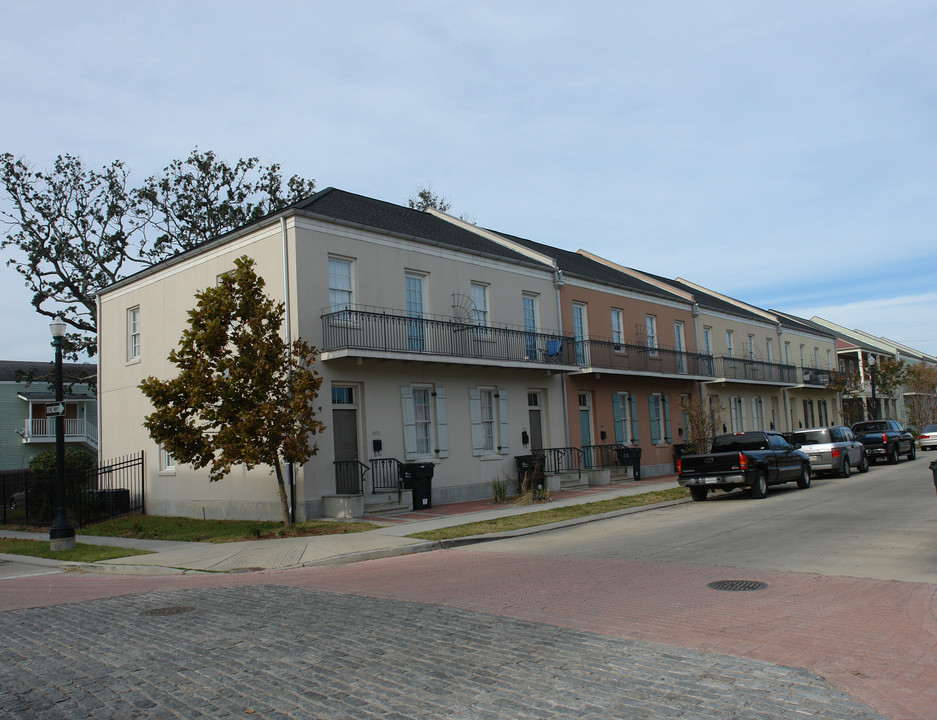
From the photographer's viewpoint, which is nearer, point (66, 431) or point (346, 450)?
point (346, 450)

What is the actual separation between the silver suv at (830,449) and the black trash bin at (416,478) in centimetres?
1236

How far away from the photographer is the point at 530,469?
71.3 ft

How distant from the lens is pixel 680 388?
3156cm

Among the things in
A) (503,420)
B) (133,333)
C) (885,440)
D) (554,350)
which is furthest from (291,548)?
(885,440)

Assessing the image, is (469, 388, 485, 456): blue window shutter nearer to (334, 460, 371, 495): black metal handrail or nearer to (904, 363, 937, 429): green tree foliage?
(334, 460, 371, 495): black metal handrail

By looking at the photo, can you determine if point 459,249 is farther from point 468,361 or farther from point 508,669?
point 508,669

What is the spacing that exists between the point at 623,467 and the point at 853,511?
448 inches

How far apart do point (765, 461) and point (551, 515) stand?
6.00 m

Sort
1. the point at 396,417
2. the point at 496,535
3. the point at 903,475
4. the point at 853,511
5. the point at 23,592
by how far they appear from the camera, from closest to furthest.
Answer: the point at 23,592, the point at 496,535, the point at 853,511, the point at 396,417, the point at 903,475

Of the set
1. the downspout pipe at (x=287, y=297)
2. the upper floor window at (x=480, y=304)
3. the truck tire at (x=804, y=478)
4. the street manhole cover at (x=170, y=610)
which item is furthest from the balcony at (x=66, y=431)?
the street manhole cover at (x=170, y=610)

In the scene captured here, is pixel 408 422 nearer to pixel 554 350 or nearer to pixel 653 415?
pixel 554 350

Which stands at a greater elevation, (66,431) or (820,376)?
(820,376)

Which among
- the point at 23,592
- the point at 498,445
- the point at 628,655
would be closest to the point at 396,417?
the point at 498,445

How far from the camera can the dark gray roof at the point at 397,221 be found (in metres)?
19.2
